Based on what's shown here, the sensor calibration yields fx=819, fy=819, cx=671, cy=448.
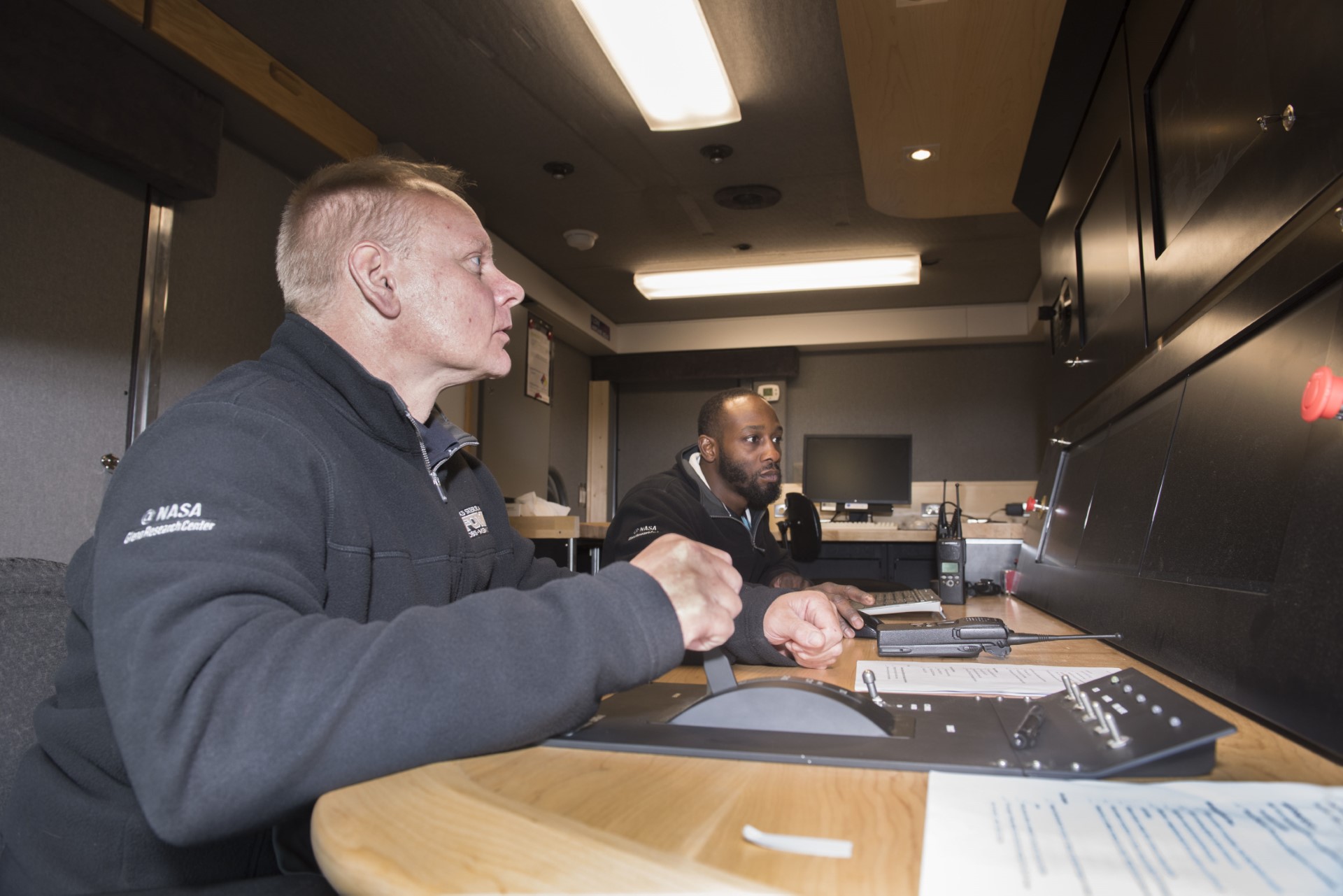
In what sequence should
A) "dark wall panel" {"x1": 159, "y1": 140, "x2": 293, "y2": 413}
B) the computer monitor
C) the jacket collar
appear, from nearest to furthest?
"dark wall panel" {"x1": 159, "y1": 140, "x2": 293, "y2": 413}, the jacket collar, the computer monitor

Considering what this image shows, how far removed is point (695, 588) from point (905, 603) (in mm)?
1014

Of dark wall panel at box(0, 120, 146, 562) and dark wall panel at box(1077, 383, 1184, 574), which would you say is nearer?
dark wall panel at box(1077, 383, 1184, 574)

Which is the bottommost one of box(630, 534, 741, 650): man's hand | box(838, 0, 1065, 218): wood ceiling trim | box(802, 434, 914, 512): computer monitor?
box(630, 534, 741, 650): man's hand

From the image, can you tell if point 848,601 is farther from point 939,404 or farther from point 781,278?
point 939,404

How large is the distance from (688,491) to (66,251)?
6.94ft

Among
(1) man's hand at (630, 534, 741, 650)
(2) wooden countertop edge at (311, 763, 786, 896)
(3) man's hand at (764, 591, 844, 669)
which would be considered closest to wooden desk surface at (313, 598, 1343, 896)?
(2) wooden countertop edge at (311, 763, 786, 896)

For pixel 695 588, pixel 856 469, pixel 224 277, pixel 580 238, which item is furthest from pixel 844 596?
pixel 856 469

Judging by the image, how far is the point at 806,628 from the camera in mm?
1002

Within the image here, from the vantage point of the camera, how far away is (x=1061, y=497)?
198 centimetres

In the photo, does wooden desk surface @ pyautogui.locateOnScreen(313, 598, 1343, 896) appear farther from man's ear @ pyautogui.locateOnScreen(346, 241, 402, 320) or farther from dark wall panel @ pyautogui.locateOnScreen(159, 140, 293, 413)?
dark wall panel @ pyautogui.locateOnScreen(159, 140, 293, 413)

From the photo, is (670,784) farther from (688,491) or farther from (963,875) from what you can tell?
(688,491)

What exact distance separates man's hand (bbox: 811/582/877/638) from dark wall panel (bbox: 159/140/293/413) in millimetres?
2332

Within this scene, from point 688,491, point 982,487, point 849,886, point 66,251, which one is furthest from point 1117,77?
point 982,487

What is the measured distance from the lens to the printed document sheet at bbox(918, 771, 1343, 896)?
351 millimetres
